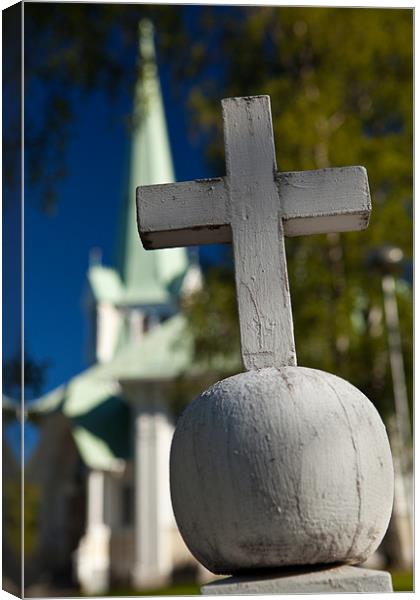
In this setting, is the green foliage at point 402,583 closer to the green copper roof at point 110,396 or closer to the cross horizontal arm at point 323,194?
the cross horizontal arm at point 323,194

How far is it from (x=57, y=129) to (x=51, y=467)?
473 inches

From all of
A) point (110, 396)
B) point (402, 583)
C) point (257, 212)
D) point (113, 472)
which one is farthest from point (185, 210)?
point (110, 396)

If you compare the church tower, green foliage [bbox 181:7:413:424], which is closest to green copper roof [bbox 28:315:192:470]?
the church tower

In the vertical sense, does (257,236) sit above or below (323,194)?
below

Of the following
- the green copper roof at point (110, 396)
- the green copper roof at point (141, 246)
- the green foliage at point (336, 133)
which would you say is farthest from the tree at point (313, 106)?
the green copper roof at point (141, 246)

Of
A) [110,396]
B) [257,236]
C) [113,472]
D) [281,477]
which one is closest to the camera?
[281,477]

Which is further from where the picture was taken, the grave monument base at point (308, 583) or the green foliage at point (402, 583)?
the green foliage at point (402, 583)

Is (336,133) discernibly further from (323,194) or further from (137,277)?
(137,277)

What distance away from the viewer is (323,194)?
2.31m

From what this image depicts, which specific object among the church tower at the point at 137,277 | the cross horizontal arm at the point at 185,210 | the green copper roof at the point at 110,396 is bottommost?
the green copper roof at the point at 110,396

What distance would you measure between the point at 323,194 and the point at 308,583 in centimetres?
99

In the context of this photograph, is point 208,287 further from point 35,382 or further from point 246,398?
point 246,398

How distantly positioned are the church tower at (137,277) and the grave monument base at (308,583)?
2081 cm

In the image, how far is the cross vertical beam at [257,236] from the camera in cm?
217
